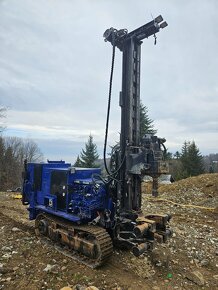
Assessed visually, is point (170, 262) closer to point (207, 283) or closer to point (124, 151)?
point (207, 283)

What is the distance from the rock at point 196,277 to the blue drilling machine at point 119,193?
93cm

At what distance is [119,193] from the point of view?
22.6 feet

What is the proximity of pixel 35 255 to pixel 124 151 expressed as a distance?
322 cm

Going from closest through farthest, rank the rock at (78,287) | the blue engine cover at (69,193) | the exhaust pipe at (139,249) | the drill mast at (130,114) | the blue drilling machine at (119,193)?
1. the rock at (78,287)
2. the exhaust pipe at (139,249)
3. the blue drilling machine at (119,193)
4. the blue engine cover at (69,193)
5. the drill mast at (130,114)

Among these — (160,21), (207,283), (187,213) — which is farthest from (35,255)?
(187,213)

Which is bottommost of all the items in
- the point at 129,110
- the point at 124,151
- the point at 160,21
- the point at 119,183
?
the point at 119,183

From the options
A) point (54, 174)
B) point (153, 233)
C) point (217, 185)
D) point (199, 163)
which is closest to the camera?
point (153, 233)

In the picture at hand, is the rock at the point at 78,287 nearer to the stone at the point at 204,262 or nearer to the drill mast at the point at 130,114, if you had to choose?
the drill mast at the point at 130,114

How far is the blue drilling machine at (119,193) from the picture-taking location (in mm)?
6551

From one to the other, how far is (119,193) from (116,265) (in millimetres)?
1580

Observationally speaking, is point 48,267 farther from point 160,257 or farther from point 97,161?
point 97,161

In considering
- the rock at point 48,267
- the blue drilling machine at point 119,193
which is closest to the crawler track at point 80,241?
the blue drilling machine at point 119,193

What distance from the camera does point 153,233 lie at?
21.5ft

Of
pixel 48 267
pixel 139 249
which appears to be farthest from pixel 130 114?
pixel 48 267
